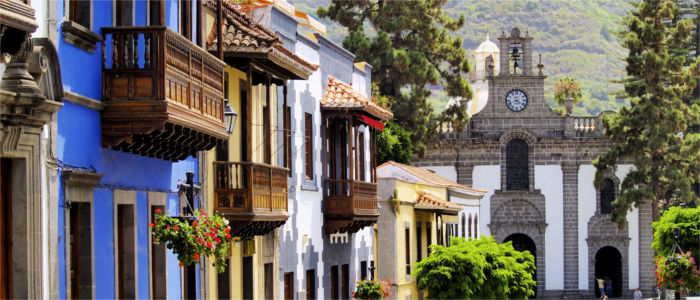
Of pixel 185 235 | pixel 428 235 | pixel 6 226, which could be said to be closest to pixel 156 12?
pixel 185 235

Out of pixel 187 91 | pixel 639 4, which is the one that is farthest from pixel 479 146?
pixel 187 91

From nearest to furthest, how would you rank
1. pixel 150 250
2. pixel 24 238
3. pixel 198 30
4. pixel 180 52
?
pixel 24 238, pixel 180 52, pixel 150 250, pixel 198 30

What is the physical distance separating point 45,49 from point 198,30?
5.22 metres

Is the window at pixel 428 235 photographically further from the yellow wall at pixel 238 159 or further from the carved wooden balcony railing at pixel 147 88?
the carved wooden balcony railing at pixel 147 88

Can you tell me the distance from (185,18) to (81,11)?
3.45 m

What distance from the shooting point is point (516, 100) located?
75438 millimetres

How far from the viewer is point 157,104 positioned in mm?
14023

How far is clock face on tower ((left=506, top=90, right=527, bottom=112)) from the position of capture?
75.1m

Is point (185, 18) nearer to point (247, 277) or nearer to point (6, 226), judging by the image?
point (247, 277)

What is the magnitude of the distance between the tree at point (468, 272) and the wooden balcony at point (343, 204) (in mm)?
6648

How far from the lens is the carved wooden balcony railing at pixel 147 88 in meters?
14.1

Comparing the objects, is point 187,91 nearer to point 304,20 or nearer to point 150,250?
point 150,250

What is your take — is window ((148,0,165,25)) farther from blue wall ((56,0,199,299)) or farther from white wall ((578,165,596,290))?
white wall ((578,165,596,290))

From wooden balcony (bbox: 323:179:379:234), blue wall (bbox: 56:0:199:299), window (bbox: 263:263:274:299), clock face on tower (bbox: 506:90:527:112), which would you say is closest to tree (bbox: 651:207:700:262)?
wooden balcony (bbox: 323:179:379:234)
